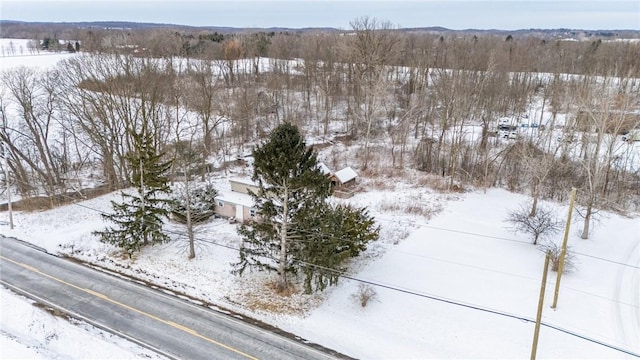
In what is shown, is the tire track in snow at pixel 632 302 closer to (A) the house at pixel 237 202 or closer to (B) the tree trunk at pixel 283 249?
(B) the tree trunk at pixel 283 249

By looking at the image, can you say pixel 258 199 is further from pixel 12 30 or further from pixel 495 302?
pixel 12 30

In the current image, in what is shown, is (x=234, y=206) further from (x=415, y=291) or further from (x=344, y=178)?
(x=415, y=291)

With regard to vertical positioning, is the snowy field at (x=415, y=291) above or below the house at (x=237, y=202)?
below

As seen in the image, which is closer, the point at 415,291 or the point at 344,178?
the point at 415,291

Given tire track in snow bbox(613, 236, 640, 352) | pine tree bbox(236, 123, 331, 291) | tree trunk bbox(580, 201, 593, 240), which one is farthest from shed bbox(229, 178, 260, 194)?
tire track in snow bbox(613, 236, 640, 352)

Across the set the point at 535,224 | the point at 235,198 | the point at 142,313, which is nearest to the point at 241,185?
the point at 235,198

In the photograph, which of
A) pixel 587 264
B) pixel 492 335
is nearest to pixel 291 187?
pixel 492 335

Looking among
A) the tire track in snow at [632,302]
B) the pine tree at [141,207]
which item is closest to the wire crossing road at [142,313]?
the pine tree at [141,207]
